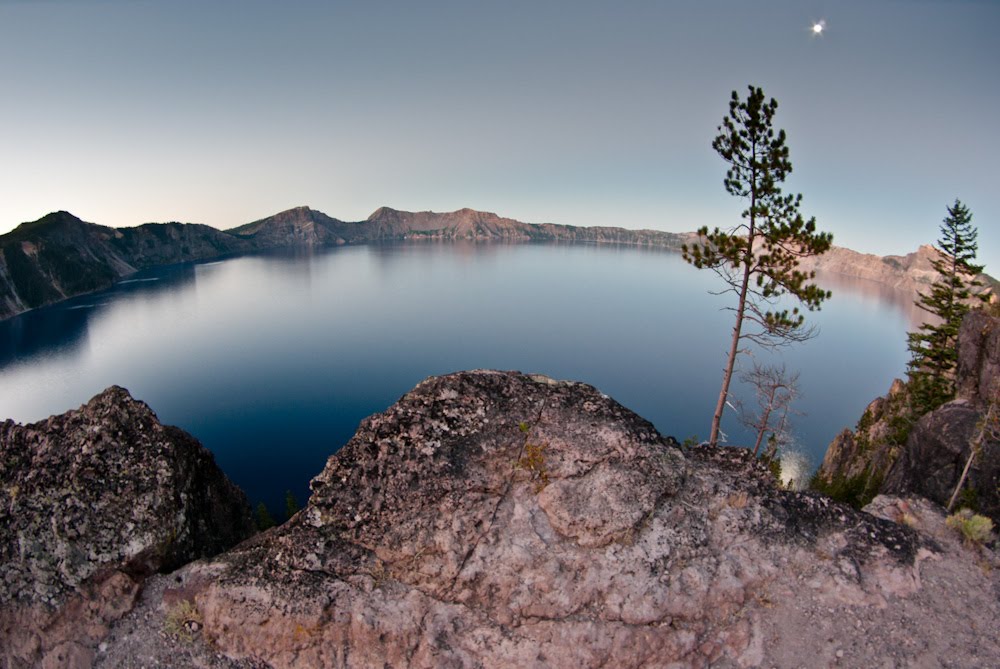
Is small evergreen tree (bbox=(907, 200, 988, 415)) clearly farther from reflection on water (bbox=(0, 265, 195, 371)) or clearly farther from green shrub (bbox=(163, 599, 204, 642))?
reflection on water (bbox=(0, 265, 195, 371))

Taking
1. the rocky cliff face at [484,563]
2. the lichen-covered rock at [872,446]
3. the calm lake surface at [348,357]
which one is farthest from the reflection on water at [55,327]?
the lichen-covered rock at [872,446]

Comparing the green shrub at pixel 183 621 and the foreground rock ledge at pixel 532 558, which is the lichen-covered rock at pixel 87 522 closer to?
the green shrub at pixel 183 621

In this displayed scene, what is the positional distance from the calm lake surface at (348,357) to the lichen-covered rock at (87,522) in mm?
33356

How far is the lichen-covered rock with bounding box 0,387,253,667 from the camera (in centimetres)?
Answer: 816

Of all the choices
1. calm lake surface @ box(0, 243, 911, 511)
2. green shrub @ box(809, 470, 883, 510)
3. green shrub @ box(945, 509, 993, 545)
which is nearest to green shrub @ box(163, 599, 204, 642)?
green shrub @ box(945, 509, 993, 545)

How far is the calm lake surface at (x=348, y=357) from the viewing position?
5566 centimetres

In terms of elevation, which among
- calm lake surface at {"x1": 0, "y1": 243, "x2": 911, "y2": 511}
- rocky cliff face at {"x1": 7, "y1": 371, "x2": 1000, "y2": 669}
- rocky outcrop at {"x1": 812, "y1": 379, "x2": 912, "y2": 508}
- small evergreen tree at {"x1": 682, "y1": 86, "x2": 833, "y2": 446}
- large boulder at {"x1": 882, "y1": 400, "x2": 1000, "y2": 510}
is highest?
small evergreen tree at {"x1": 682, "y1": 86, "x2": 833, "y2": 446}

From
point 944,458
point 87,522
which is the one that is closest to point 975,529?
point 944,458

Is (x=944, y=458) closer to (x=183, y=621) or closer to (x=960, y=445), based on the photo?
(x=960, y=445)

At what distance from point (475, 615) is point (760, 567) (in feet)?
18.7

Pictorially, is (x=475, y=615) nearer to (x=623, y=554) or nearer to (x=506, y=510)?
(x=506, y=510)

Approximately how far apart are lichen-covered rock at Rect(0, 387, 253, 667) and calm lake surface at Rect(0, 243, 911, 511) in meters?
33.4

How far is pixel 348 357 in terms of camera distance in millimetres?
79562

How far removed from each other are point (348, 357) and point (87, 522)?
73307 mm
